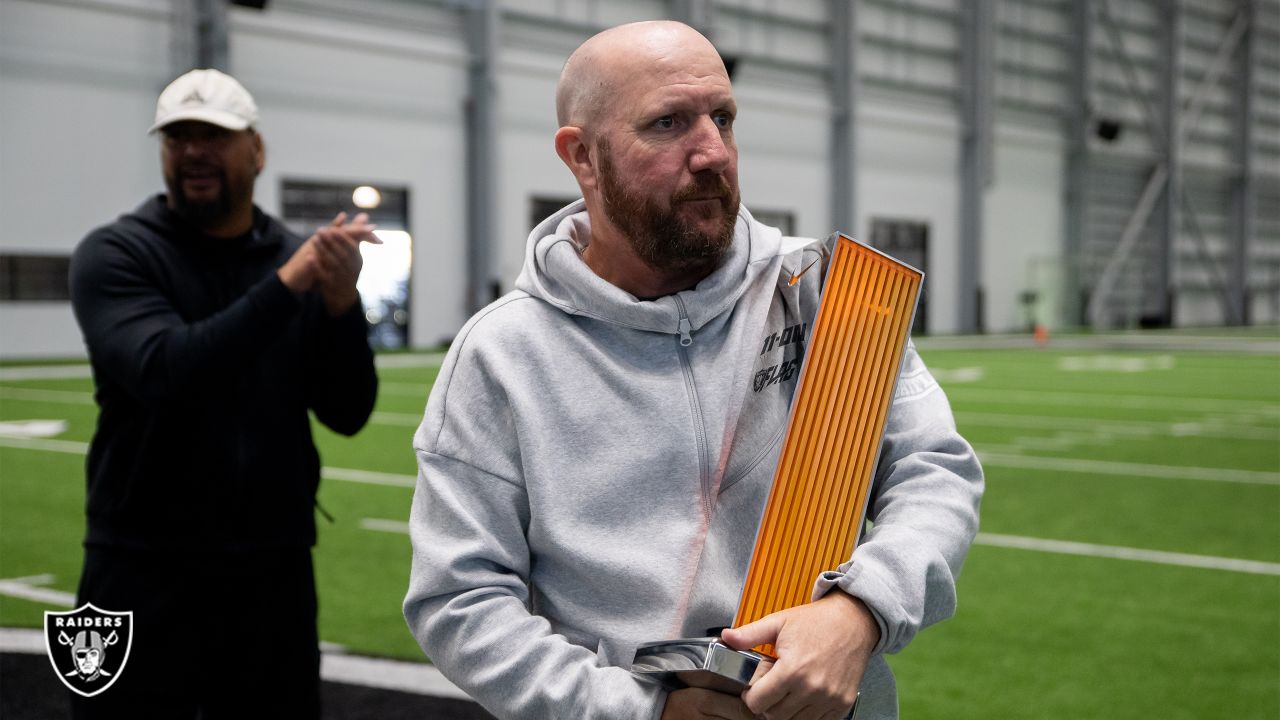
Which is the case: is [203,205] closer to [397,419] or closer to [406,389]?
[397,419]

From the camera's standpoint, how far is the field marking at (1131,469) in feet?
32.2

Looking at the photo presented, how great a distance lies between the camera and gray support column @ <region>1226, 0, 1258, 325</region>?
136ft

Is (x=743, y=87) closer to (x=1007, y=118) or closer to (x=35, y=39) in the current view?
(x=1007, y=118)

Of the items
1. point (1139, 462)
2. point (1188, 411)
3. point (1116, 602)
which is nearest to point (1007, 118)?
point (1188, 411)

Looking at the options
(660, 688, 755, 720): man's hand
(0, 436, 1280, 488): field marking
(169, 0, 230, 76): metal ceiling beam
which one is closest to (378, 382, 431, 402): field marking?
(0, 436, 1280, 488): field marking

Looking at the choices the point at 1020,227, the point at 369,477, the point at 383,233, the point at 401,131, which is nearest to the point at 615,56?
the point at 369,477

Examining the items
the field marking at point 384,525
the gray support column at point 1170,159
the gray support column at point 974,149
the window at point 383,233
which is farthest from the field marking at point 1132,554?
the gray support column at point 1170,159

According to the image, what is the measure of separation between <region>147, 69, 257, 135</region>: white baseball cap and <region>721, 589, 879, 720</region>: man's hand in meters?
1.95

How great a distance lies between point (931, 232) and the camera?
3484 cm

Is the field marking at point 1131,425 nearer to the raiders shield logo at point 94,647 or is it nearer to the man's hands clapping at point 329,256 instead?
the man's hands clapping at point 329,256

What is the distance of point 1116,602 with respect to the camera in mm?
6223

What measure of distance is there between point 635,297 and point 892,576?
54 cm

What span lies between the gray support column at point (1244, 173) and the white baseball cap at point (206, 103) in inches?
1716

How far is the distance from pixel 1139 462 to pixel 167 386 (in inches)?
368
